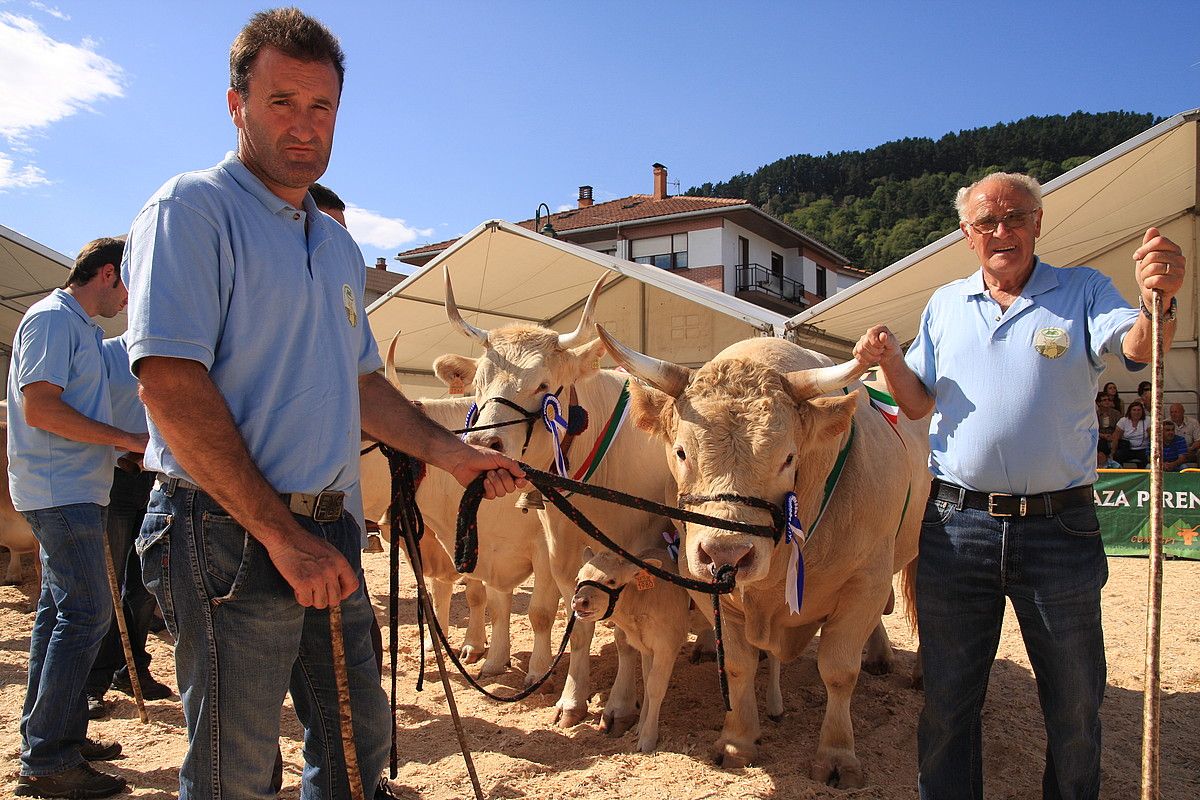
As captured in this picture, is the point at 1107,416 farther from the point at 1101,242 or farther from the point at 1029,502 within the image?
the point at 1029,502

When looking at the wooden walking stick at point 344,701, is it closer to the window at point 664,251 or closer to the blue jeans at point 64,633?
the blue jeans at point 64,633

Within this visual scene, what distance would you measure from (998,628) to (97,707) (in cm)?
457

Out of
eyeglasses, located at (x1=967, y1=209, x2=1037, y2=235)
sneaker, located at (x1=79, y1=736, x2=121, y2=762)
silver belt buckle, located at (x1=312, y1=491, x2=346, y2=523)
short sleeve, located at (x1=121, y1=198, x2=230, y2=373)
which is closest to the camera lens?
short sleeve, located at (x1=121, y1=198, x2=230, y2=373)

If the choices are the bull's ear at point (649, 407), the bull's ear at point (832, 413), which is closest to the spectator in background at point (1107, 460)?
the bull's ear at point (832, 413)

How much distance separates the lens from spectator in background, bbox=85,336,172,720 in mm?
4363

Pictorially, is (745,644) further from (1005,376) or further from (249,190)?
(249,190)

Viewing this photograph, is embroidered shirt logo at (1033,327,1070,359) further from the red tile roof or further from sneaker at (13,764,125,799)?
the red tile roof

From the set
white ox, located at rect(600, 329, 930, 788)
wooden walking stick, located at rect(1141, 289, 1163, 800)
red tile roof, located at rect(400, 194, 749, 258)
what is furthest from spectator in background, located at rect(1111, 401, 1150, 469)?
red tile roof, located at rect(400, 194, 749, 258)

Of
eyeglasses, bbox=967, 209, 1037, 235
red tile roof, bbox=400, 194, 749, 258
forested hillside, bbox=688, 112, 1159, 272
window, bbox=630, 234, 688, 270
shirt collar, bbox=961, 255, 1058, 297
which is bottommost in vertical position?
shirt collar, bbox=961, 255, 1058, 297

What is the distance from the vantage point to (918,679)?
16.1ft

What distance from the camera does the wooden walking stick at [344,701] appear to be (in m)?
1.93

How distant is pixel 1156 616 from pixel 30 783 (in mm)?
4032

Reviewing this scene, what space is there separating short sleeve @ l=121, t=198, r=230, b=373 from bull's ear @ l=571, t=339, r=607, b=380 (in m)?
2.69

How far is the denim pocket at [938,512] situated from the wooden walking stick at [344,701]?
6.55 ft
